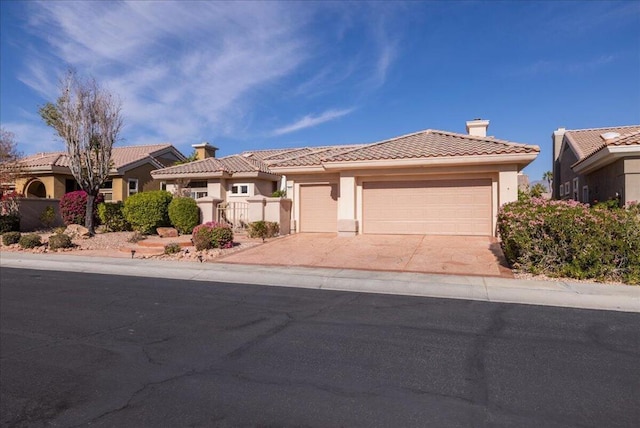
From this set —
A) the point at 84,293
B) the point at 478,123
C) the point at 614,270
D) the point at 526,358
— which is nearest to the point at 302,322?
the point at 526,358

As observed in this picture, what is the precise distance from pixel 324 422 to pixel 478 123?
74.0 ft

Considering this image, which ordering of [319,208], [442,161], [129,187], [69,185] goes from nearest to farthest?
1. [442,161]
2. [319,208]
3. [69,185]
4. [129,187]

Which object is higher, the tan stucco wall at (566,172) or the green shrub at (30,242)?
the tan stucco wall at (566,172)

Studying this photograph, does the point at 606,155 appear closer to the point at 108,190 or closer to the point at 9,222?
the point at 9,222

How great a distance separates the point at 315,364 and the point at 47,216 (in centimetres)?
2327

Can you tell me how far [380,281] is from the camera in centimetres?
1066

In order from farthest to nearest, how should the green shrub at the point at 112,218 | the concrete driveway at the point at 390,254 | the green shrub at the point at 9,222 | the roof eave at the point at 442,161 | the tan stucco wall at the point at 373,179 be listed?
the green shrub at the point at 112,218
the green shrub at the point at 9,222
the tan stucco wall at the point at 373,179
the roof eave at the point at 442,161
the concrete driveway at the point at 390,254

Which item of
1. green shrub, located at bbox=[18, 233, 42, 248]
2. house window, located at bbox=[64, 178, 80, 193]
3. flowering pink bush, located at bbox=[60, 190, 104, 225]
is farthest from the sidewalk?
house window, located at bbox=[64, 178, 80, 193]

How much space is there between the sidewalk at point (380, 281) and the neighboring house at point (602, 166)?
6.26 metres

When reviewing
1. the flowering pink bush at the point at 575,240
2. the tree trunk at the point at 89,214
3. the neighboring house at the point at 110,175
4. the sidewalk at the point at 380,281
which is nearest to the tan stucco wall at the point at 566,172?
the flowering pink bush at the point at 575,240

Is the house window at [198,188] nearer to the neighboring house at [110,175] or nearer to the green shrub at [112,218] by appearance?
the green shrub at [112,218]

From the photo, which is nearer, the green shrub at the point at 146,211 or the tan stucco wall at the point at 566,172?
the green shrub at the point at 146,211

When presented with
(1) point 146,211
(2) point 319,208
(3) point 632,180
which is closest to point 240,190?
(1) point 146,211

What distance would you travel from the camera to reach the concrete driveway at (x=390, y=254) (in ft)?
40.2
